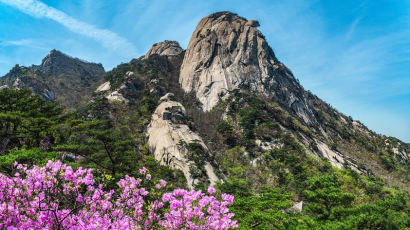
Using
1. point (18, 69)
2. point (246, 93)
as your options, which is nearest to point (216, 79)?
point (246, 93)

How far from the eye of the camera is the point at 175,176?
3384 cm

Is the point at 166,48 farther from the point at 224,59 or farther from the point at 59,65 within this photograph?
the point at 59,65

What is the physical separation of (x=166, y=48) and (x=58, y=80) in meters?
50.9

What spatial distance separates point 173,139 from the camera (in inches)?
1646

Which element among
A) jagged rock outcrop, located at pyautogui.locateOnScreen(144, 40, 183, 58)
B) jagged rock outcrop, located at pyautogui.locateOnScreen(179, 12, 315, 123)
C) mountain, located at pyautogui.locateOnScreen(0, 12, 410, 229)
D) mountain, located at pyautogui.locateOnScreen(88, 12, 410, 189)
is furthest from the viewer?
jagged rock outcrop, located at pyautogui.locateOnScreen(144, 40, 183, 58)

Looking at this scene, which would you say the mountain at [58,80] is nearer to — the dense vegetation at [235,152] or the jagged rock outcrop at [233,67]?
the dense vegetation at [235,152]

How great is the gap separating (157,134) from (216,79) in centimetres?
3557

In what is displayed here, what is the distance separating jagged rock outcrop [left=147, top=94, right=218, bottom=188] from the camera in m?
36.8

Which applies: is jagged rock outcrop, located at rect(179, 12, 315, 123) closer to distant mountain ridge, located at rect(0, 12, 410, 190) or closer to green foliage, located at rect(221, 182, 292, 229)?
distant mountain ridge, located at rect(0, 12, 410, 190)

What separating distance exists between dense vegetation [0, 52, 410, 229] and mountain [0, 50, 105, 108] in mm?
21530

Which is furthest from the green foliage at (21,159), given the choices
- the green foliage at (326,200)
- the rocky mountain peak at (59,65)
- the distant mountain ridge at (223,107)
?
the rocky mountain peak at (59,65)

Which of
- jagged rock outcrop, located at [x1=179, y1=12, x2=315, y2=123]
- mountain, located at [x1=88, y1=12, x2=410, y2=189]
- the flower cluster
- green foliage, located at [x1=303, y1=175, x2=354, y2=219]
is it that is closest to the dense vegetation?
green foliage, located at [x1=303, y1=175, x2=354, y2=219]

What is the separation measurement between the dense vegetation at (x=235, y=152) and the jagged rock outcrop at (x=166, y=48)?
26.1m

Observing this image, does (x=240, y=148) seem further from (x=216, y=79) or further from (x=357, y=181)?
(x=216, y=79)
